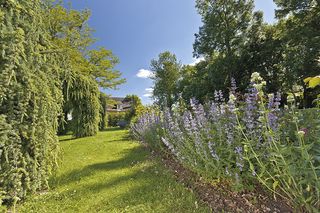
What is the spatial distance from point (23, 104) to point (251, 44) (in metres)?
18.8

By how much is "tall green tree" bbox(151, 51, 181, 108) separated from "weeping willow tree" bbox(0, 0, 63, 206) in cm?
2883

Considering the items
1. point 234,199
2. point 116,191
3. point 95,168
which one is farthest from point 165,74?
point 234,199

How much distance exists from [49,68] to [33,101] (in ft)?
2.96

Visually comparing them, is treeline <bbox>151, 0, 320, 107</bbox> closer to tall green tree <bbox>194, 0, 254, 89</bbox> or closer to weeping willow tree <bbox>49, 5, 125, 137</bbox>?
tall green tree <bbox>194, 0, 254, 89</bbox>

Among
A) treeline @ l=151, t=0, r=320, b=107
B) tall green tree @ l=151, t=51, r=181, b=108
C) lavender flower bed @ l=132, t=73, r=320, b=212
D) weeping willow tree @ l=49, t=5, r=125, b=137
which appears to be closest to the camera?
lavender flower bed @ l=132, t=73, r=320, b=212

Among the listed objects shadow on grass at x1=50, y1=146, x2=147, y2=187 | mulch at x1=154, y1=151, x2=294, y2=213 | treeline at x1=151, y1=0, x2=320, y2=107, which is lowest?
mulch at x1=154, y1=151, x2=294, y2=213

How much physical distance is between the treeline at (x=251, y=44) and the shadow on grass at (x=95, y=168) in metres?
9.21

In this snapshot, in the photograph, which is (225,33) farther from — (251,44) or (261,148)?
(261,148)

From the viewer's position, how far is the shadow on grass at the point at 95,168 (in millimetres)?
4605

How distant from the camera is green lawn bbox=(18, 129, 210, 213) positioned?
3104 mm

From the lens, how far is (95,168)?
538 cm

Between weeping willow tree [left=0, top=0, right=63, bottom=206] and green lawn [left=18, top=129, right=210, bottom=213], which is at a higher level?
weeping willow tree [left=0, top=0, right=63, bottom=206]

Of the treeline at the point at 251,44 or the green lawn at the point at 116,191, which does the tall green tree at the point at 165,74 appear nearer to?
the treeline at the point at 251,44

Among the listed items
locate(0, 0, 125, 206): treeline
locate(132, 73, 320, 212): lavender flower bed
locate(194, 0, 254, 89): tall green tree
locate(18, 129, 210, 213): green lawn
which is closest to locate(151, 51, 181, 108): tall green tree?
locate(194, 0, 254, 89): tall green tree
